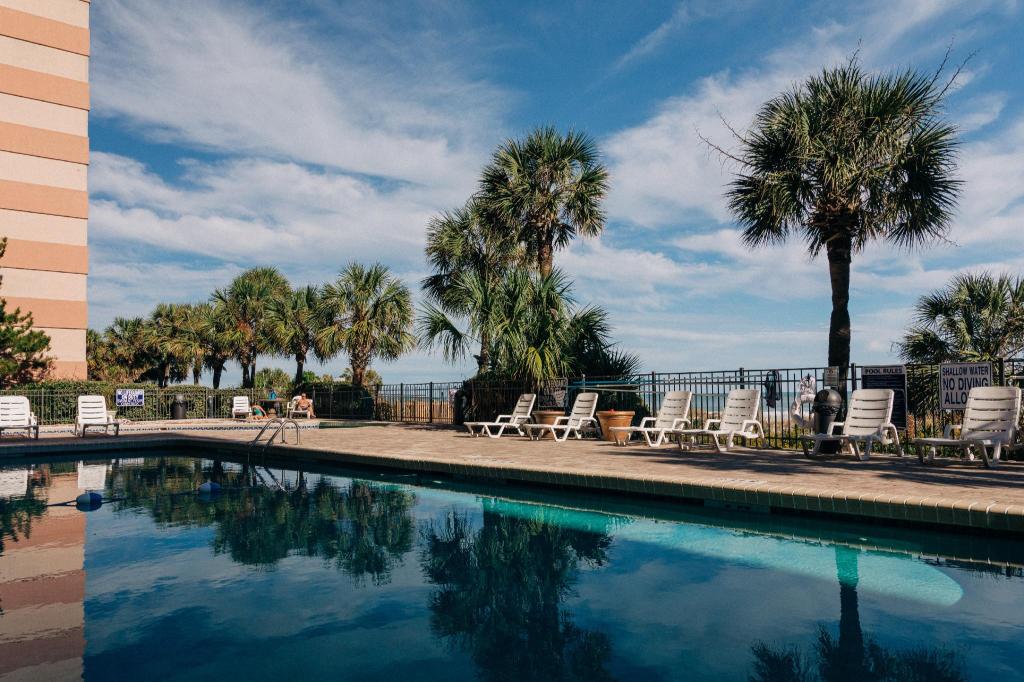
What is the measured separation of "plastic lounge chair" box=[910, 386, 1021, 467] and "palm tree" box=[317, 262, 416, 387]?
62.7 feet

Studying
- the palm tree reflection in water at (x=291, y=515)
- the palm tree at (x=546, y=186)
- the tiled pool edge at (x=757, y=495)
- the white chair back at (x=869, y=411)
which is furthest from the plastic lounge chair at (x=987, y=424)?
the palm tree at (x=546, y=186)

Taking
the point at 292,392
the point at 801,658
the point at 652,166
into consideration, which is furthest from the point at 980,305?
the point at 292,392

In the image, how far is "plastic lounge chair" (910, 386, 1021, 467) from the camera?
8.27m

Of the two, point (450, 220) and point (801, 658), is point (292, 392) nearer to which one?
point (450, 220)

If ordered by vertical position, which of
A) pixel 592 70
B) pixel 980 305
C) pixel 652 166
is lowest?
pixel 980 305

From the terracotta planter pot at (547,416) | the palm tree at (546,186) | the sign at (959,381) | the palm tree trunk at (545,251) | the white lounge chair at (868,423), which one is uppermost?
the palm tree at (546,186)

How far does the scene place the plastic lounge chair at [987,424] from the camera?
827 cm

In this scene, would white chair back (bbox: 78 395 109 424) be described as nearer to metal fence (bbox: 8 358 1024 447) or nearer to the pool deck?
the pool deck

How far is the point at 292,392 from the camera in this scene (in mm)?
29156

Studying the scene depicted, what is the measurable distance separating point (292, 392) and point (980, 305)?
24585mm

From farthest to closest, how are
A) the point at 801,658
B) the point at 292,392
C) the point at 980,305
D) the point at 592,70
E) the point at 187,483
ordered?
the point at 292,392, the point at 592,70, the point at 980,305, the point at 187,483, the point at 801,658

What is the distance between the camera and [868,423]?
943 cm

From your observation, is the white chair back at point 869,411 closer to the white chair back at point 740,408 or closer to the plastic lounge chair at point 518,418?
the white chair back at point 740,408

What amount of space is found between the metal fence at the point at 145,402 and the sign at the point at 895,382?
72.4 feet
